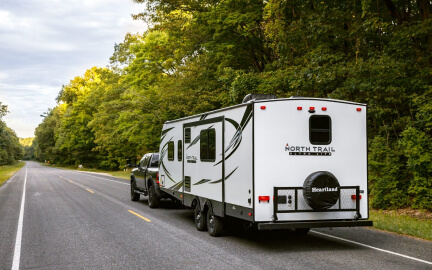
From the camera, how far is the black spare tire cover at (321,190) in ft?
27.3

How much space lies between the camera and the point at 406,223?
11.4m

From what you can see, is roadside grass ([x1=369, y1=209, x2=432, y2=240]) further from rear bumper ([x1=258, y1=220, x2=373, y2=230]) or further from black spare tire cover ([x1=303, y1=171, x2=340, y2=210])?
black spare tire cover ([x1=303, y1=171, x2=340, y2=210])

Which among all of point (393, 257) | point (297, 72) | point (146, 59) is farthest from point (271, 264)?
point (146, 59)

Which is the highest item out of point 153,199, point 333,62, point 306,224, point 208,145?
point 333,62

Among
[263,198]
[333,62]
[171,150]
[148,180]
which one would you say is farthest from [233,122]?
[333,62]

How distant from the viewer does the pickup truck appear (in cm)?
1570

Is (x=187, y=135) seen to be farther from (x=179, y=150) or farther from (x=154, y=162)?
(x=154, y=162)

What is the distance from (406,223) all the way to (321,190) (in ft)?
14.4

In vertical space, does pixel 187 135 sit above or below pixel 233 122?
below

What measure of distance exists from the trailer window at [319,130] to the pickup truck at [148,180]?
26.1 ft

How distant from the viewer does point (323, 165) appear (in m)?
8.62

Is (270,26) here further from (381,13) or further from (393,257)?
(393,257)

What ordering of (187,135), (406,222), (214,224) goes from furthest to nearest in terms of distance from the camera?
(187,135)
(406,222)
(214,224)

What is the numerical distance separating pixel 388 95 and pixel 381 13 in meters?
3.65
